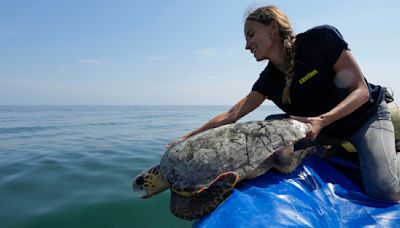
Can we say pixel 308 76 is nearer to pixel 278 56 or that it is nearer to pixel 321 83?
pixel 321 83

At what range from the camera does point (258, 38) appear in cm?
282

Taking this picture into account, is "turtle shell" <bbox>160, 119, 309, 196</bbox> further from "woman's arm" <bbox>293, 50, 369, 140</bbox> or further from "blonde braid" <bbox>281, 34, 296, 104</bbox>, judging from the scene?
"blonde braid" <bbox>281, 34, 296, 104</bbox>

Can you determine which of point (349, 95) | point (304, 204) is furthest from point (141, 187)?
point (349, 95)

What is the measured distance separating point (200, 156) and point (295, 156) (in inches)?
36.6

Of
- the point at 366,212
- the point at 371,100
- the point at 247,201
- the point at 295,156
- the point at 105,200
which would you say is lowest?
the point at 105,200

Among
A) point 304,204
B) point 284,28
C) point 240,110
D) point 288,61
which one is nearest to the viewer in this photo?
point 304,204

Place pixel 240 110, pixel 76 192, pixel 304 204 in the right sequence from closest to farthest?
pixel 304 204 < pixel 240 110 < pixel 76 192

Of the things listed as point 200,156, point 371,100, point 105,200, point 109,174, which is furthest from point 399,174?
point 109,174

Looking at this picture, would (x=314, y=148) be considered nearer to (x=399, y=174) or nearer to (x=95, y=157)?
(x=399, y=174)

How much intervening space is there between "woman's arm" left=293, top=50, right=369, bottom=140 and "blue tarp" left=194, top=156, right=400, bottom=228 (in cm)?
49

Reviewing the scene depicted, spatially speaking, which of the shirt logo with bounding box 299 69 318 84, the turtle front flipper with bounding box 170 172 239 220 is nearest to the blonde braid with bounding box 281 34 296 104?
the shirt logo with bounding box 299 69 318 84

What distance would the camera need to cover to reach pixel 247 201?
2.09 metres

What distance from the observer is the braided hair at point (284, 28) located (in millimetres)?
2773

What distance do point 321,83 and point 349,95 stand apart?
33cm
